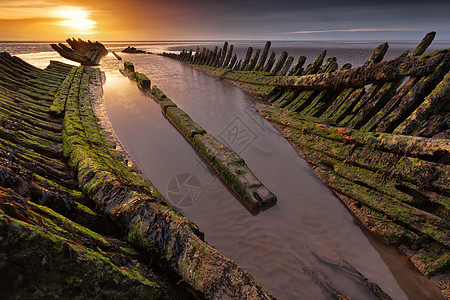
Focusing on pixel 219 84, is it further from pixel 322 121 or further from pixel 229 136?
pixel 322 121

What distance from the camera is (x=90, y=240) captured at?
6.49 feet

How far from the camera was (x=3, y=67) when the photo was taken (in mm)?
9578

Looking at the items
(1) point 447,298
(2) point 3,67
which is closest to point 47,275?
(1) point 447,298

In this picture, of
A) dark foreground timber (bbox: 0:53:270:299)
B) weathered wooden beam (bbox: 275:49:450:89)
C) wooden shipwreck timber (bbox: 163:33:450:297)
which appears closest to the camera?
dark foreground timber (bbox: 0:53:270:299)

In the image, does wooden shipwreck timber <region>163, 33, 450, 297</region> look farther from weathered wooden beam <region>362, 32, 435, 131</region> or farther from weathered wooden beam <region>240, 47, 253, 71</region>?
weathered wooden beam <region>240, 47, 253, 71</region>

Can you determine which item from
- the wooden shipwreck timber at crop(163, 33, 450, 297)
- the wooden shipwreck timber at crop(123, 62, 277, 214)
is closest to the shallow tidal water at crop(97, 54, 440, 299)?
the wooden shipwreck timber at crop(123, 62, 277, 214)

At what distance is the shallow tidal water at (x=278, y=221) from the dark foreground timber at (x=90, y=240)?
1283mm

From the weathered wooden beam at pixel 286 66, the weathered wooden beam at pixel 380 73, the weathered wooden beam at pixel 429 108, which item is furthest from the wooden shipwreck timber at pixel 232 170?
the weathered wooden beam at pixel 286 66

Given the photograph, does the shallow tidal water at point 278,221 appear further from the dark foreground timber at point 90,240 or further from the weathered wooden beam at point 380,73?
the weathered wooden beam at point 380,73

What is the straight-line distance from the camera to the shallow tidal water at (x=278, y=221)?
10.0ft

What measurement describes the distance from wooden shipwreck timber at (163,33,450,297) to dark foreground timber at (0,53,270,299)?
274 cm

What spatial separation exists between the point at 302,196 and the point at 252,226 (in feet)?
4.75

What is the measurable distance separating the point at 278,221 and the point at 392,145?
8.42 feet

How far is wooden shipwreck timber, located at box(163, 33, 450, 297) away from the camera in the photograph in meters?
3.32
